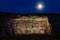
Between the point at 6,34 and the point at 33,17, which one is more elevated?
the point at 33,17

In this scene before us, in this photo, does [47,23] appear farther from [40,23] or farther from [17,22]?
[17,22]

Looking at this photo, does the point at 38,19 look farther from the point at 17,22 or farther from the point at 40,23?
the point at 17,22

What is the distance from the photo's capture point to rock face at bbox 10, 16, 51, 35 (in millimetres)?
3730

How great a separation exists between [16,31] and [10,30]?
0.47 ft

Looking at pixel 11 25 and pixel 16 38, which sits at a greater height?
pixel 11 25

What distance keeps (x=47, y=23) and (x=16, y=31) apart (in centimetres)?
81

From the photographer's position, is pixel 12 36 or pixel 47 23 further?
pixel 47 23

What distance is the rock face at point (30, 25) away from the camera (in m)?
3.73

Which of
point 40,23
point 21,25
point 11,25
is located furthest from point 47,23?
point 11,25

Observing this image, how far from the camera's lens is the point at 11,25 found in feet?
12.4

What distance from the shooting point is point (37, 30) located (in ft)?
12.4

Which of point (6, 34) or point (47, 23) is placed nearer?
point (6, 34)

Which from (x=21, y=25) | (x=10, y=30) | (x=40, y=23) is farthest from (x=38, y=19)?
(x=10, y=30)

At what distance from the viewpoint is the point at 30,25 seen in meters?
3.88
